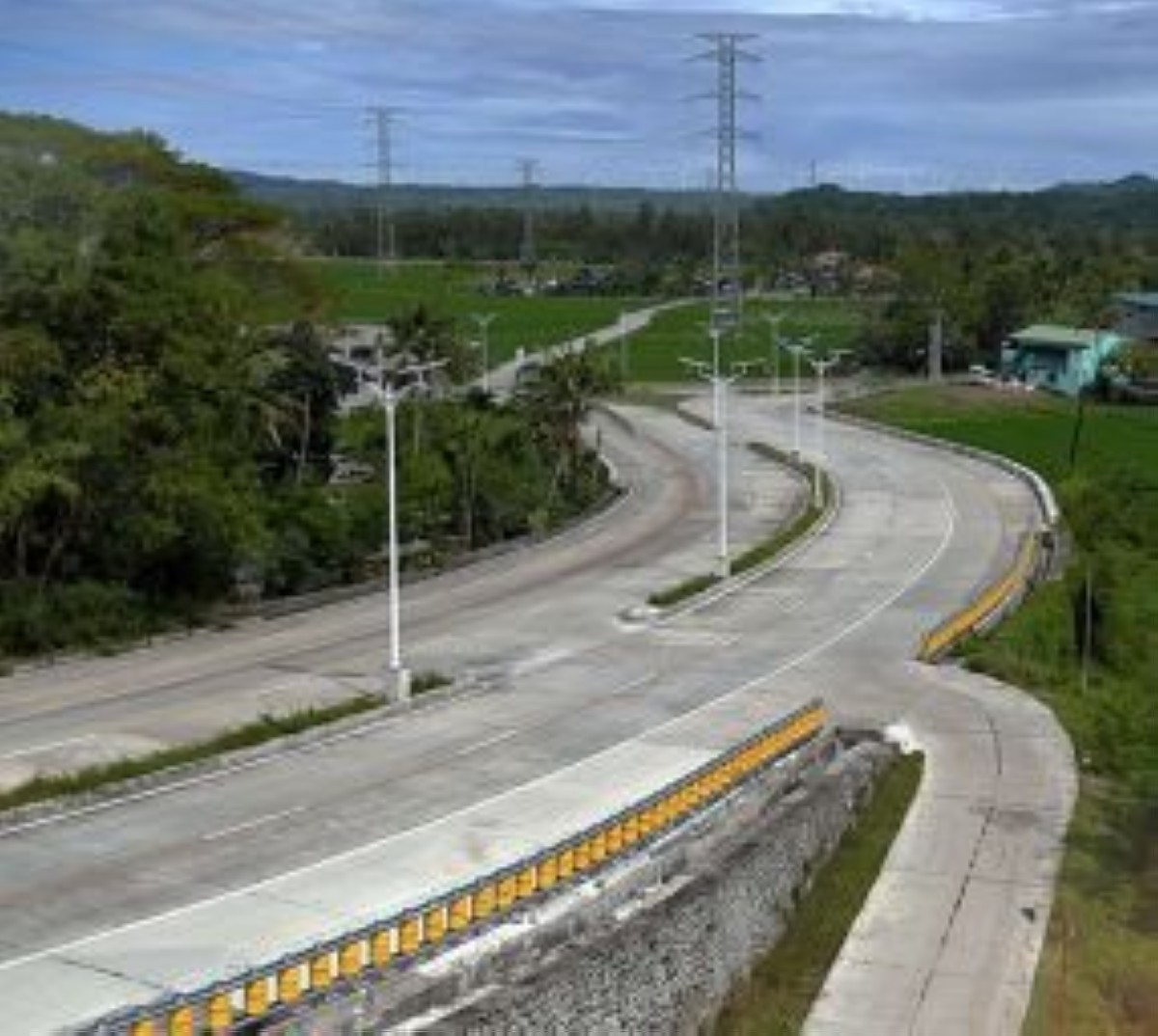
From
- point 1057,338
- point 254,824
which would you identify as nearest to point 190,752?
point 254,824

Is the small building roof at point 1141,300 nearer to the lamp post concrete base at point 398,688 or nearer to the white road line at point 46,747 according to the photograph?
the lamp post concrete base at point 398,688

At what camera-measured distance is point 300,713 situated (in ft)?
137

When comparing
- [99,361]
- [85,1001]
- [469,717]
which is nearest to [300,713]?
[469,717]

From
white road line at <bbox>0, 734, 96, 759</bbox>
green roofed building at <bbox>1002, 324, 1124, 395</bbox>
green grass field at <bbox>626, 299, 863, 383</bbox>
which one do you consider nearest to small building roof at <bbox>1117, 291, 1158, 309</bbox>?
green roofed building at <bbox>1002, 324, 1124, 395</bbox>

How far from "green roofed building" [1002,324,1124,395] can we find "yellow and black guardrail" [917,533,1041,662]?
65.7m

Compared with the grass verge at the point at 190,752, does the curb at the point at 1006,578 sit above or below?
below

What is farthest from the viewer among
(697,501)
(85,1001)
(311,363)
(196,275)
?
(697,501)

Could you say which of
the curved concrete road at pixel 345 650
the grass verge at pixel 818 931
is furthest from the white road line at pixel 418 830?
Result: the curved concrete road at pixel 345 650

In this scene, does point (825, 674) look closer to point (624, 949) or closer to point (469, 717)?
point (469, 717)

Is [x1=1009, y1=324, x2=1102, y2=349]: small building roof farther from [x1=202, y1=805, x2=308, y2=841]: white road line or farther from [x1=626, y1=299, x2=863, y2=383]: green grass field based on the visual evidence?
[x1=202, y1=805, x2=308, y2=841]: white road line

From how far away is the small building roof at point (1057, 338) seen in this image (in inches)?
5379

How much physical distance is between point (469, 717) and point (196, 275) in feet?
54.5

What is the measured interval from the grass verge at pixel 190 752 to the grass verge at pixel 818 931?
36.0ft

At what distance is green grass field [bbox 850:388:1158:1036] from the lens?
31.2 metres
